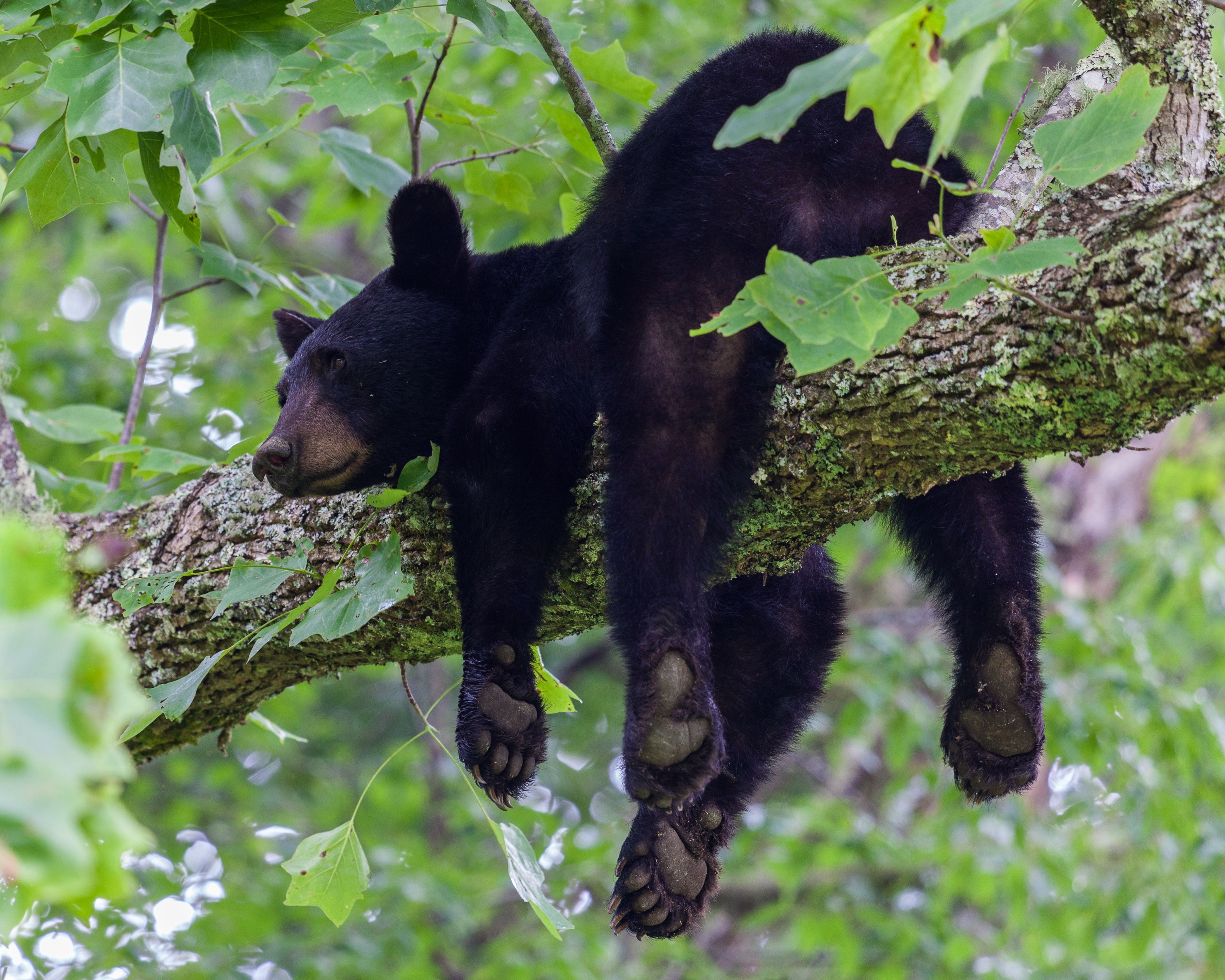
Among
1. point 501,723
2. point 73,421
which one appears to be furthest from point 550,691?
point 73,421

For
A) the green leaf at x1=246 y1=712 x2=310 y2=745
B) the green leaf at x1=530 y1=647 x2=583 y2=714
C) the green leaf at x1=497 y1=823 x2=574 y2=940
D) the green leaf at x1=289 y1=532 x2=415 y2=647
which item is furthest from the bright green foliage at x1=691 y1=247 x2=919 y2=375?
the green leaf at x1=246 y1=712 x2=310 y2=745

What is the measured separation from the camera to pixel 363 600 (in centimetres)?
228

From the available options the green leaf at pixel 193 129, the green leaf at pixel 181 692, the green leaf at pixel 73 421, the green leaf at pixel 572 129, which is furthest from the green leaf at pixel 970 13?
the green leaf at pixel 73 421

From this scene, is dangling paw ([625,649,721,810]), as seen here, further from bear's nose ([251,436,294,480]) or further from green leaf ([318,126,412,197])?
green leaf ([318,126,412,197])

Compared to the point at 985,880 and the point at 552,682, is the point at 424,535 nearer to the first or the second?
the point at 552,682

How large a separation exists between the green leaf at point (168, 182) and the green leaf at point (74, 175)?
0.04m

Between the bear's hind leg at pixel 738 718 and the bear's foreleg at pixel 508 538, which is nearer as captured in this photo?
the bear's foreleg at pixel 508 538

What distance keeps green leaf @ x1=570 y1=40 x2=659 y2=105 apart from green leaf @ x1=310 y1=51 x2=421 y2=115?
50 cm

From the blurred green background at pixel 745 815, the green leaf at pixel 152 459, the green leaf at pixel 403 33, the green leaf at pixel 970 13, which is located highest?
the green leaf at pixel 970 13

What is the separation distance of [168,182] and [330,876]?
161cm

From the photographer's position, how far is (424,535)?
2752 millimetres

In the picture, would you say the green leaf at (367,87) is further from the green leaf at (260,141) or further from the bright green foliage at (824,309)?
the bright green foliage at (824,309)

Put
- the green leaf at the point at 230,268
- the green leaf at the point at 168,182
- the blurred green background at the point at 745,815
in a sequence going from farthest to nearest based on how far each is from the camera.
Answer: the blurred green background at the point at 745,815, the green leaf at the point at 230,268, the green leaf at the point at 168,182

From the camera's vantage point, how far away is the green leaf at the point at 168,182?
2.33 metres
